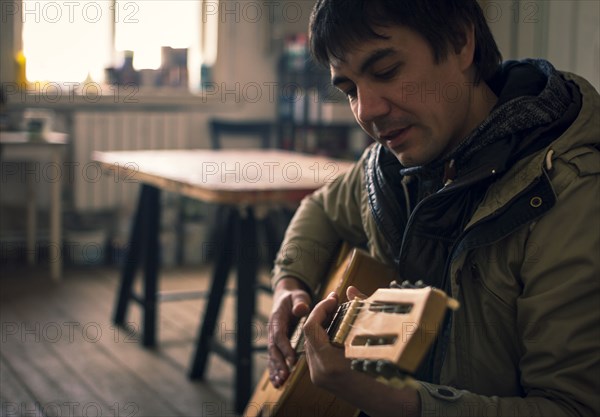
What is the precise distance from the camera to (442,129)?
1.36m

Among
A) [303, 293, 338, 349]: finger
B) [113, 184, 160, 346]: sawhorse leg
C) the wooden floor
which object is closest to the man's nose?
[303, 293, 338, 349]: finger

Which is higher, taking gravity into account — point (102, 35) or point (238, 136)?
point (102, 35)

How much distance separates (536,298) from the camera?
1.18m

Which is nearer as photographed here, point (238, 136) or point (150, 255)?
point (150, 255)

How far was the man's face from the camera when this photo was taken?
4.31 feet

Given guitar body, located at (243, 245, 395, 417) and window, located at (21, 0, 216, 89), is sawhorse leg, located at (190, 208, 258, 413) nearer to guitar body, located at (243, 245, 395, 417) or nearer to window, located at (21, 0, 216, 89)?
guitar body, located at (243, 245, 395, 417)

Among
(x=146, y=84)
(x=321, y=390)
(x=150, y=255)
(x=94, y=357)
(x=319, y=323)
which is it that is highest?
(x=146, y=84)

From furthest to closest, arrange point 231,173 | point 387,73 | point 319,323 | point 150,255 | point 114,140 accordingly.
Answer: point 114,140 < point 150,255 < point 231,173 < point 387,73 < point 319,323

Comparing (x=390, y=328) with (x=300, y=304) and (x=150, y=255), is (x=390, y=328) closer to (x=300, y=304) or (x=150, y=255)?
(x=300, y=304)

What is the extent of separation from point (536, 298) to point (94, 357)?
2.32m

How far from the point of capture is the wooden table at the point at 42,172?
414 cm

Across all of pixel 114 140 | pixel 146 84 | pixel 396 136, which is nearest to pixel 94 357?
pixel 114 140

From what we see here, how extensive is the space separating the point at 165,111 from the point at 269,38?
79cm

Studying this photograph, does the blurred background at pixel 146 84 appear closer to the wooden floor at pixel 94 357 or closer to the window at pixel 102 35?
the window at pixel 102 35
